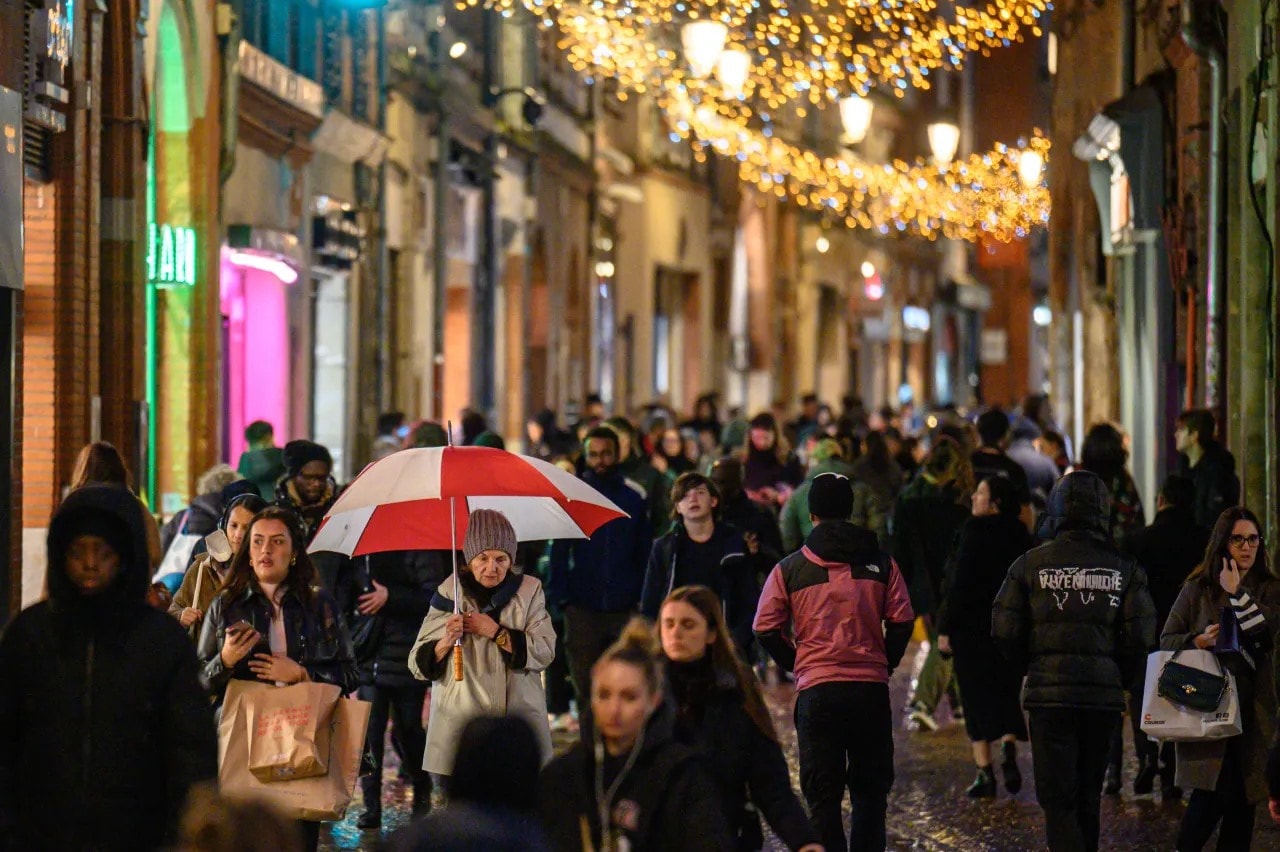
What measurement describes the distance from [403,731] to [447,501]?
1.31 meters

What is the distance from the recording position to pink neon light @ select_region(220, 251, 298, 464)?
22.8m

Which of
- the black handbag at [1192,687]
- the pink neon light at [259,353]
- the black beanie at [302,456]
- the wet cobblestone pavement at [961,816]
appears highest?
the pink neon light at [259,353]

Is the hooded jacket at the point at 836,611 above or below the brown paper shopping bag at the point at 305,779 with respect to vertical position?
above

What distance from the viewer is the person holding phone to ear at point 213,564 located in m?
9.73

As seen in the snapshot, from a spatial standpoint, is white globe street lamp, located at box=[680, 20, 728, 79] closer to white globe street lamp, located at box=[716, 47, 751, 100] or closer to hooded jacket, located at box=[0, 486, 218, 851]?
white globe street lamp, located at box=[716, 47, 751, 100]

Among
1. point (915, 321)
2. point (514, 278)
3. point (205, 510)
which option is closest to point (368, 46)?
point (514, 278)

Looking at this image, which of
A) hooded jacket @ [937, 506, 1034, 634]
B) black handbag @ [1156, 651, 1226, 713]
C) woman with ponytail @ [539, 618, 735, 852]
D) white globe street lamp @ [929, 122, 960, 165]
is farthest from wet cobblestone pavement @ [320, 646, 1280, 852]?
white globe street lamp @ [929, 122, 960, 165]

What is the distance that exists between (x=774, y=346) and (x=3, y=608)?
3553 cm

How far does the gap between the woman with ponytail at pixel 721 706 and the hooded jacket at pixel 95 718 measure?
1375 millimetres

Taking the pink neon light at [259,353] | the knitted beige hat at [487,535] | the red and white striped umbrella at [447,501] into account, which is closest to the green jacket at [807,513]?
the red and white striped umbrella at [447,501]

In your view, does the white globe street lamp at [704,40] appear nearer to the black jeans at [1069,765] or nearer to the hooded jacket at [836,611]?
the hooded jacket at [836,611]

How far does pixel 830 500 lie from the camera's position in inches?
380

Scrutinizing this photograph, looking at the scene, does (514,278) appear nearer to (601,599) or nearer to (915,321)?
(601,599)

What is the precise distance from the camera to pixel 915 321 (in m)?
70.6
